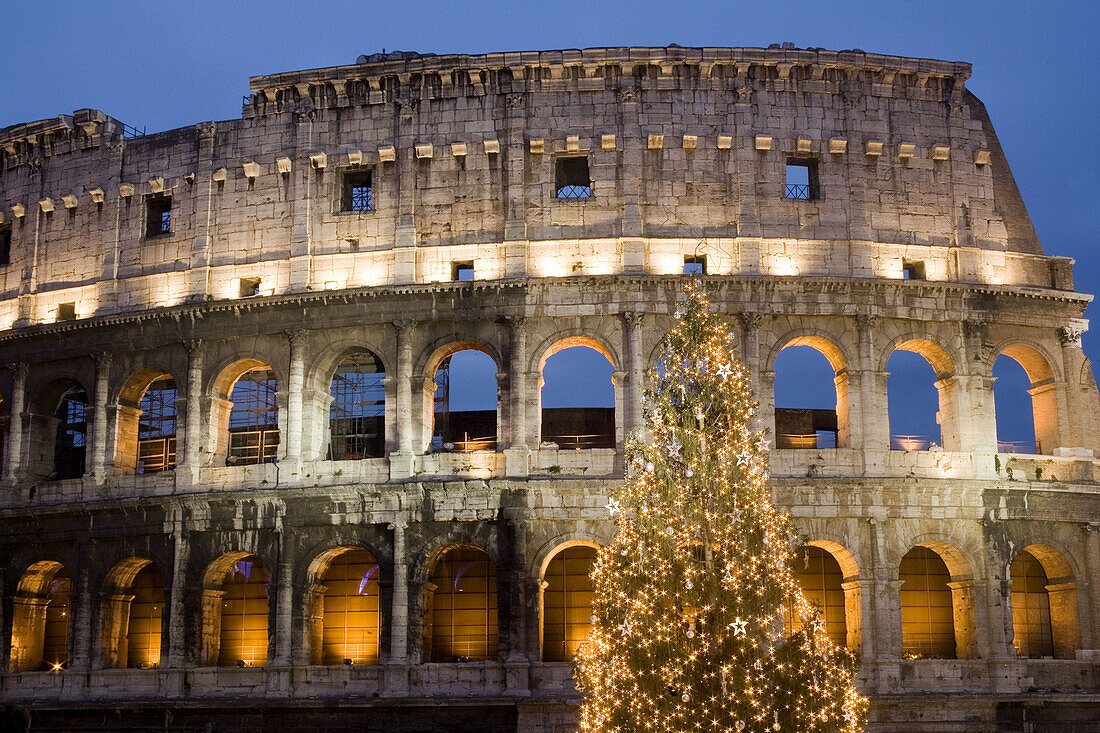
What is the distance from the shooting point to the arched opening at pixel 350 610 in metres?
29.3

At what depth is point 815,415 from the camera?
34750mm

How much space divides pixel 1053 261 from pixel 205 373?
68.9 ft

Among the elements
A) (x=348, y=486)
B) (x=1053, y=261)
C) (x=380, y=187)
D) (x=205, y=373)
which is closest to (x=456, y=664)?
(x=348, y=486)

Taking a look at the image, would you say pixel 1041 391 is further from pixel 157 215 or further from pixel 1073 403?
pixel 157 215

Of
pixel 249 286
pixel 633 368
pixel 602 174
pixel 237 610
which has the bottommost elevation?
pixel 237 610

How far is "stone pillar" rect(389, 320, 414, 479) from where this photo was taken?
27984mm

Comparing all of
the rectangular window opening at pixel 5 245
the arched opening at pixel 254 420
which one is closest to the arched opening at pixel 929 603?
the arched opening at pixel 254 420

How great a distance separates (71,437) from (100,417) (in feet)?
18.9

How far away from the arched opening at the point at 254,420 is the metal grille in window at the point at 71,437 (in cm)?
426

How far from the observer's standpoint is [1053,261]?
30000 millimetres

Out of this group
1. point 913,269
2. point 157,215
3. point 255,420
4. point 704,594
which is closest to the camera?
point 704,594

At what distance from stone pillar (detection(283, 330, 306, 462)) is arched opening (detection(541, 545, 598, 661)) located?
6609 mm

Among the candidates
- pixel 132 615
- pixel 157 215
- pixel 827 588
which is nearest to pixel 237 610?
pixel 132 615

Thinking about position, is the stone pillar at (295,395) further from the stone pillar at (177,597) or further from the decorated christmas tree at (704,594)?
the decorated christmas tree at (704,594)
